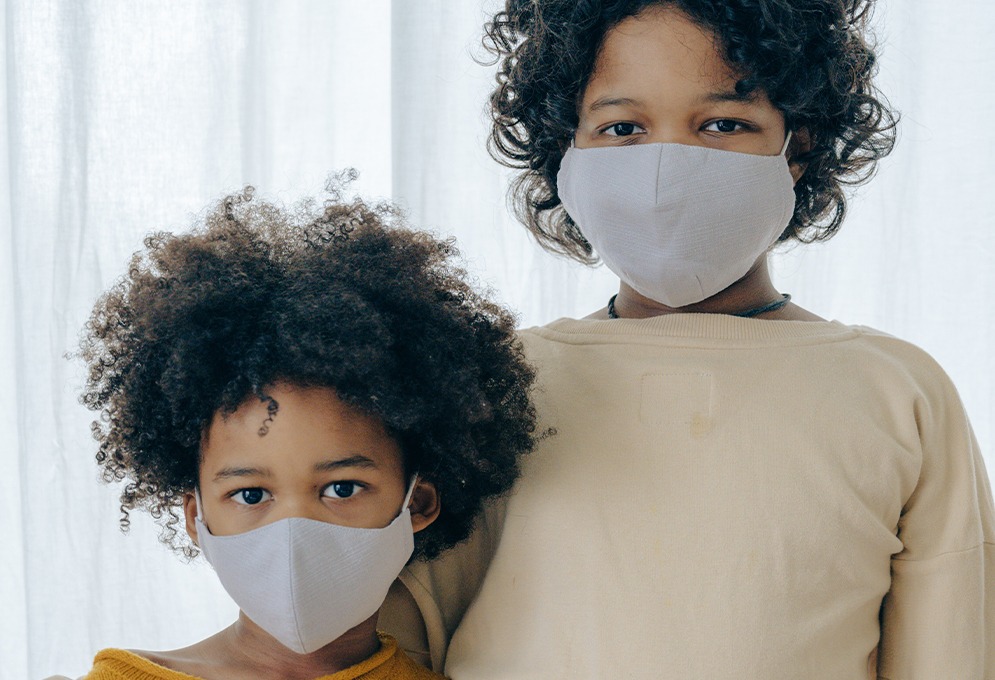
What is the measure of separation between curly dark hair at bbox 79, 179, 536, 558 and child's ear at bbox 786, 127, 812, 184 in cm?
32

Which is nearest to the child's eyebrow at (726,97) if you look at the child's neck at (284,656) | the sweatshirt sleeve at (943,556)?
the sweatshirt sleeve at (943,556)

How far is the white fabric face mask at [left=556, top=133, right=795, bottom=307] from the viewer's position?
1022mm

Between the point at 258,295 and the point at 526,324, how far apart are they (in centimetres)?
76

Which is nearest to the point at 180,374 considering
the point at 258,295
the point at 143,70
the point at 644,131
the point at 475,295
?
the point at 258,295

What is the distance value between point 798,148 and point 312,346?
535 mm

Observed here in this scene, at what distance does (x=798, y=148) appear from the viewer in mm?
1154

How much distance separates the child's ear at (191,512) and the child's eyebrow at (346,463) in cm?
16

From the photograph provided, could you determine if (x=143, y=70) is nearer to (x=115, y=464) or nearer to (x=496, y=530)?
(x=115, y=464)

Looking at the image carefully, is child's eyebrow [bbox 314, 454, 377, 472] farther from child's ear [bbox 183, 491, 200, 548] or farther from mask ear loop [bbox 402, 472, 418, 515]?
child's ear [bbox 183, 491, 200, 548]

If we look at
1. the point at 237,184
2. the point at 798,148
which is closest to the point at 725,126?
the point at 798,148

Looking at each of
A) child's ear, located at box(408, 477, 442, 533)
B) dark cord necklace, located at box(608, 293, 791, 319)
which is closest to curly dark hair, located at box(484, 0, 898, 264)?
dark cord necklace, located at box(608, 293, 791, 319)

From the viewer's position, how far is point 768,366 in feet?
3.48

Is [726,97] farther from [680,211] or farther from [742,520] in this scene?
[742,520]

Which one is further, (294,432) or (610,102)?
(610,102)
